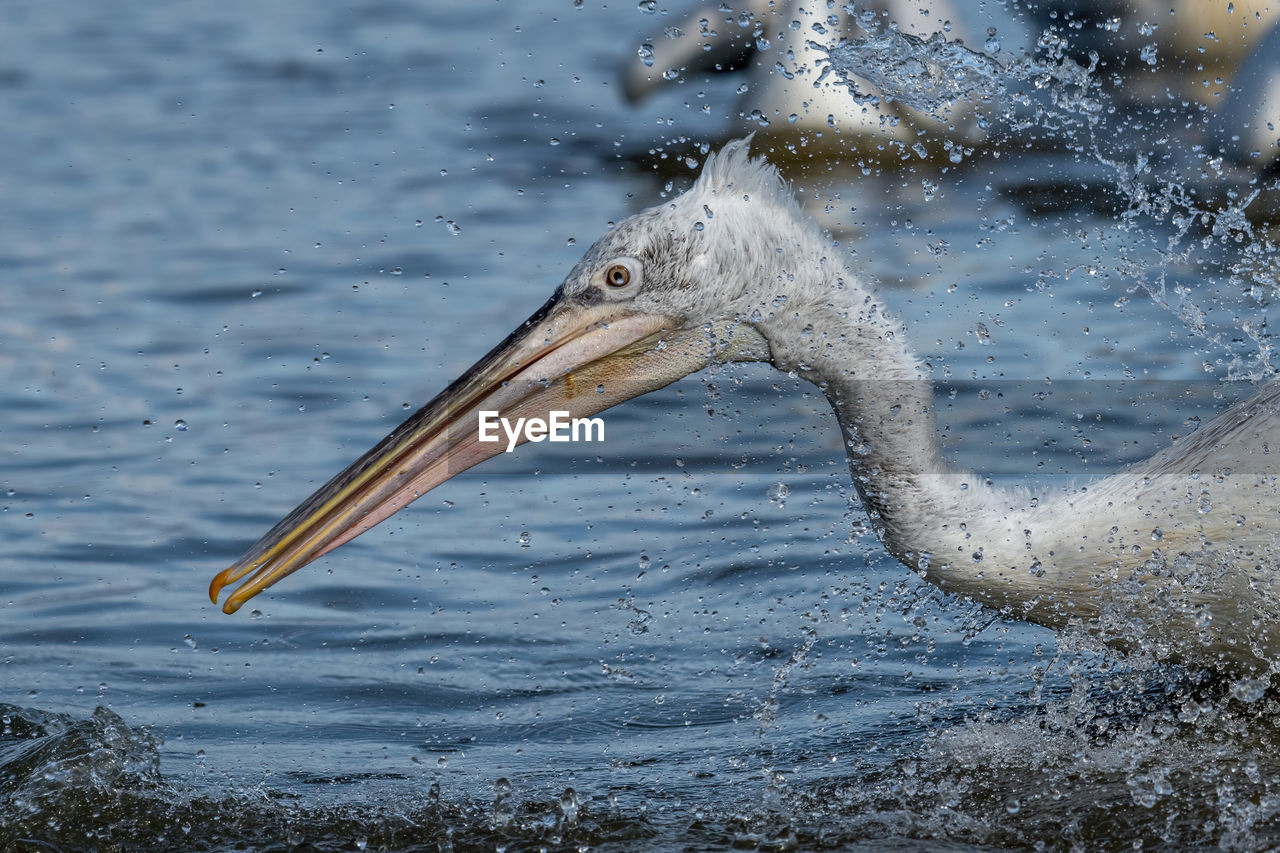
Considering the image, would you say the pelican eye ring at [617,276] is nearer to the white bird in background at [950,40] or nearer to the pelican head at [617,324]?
the pelican head at [617,324]

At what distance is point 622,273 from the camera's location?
357 centimetres

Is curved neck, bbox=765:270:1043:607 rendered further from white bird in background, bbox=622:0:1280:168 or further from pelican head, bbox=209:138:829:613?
white bird in background, bbox=622:0:1280:168

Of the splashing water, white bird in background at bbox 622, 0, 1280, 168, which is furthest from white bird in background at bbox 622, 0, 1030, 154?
the splashing water

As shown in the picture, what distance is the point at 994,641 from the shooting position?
4188 millimetres

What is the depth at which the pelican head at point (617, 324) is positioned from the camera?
353 centimetres

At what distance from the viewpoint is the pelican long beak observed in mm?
3562

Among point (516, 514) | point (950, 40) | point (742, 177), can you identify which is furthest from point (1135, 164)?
point (742, 177)

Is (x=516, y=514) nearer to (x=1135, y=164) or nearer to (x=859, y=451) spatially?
(x=859, y=451)

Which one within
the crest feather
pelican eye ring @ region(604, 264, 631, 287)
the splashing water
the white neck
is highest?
the splashing water

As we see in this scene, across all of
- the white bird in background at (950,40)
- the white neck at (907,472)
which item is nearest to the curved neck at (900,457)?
the white neck at (907,472)

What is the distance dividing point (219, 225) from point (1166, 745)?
16.4ft

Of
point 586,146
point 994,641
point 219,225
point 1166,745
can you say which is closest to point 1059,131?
point 586,146

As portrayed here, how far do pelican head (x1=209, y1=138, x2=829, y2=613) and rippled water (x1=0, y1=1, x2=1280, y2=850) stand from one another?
0.57 metres

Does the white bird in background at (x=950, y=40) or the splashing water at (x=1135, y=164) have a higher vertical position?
the white bird in background at (x=950, y=40)
